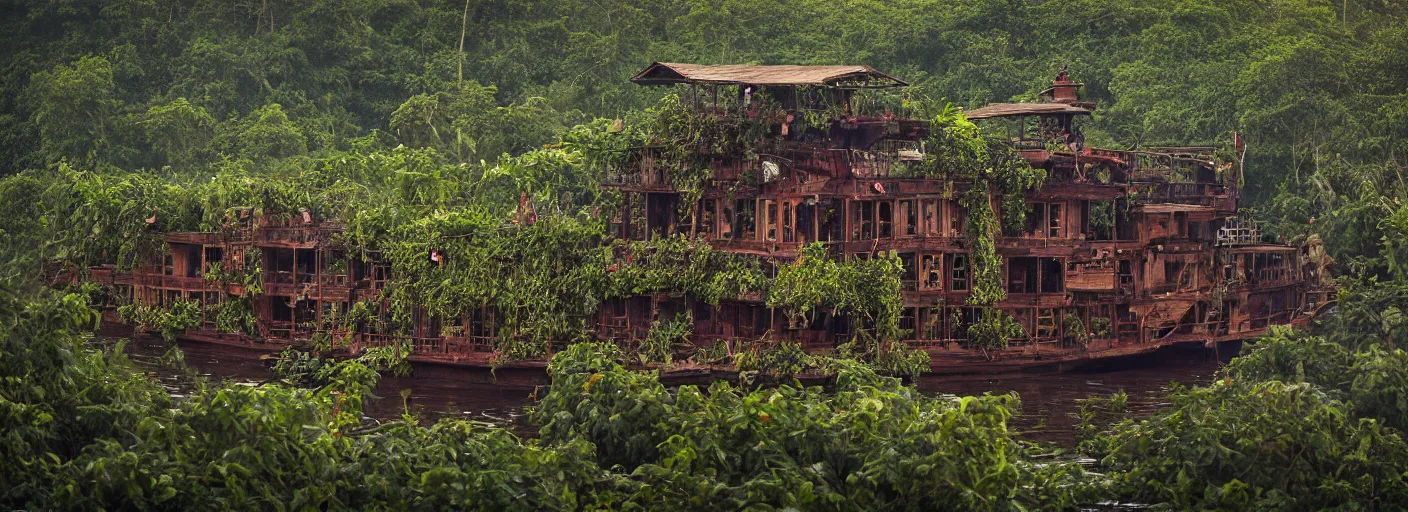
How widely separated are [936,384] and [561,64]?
33305 mm

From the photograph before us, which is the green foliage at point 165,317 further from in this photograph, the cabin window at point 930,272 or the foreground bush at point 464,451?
the foreground bush at point 464,451

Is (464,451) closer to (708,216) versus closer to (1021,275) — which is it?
(708,216)

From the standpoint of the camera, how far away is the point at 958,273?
52.6m

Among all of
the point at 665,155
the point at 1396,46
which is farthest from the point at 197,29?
the point at 1396,46

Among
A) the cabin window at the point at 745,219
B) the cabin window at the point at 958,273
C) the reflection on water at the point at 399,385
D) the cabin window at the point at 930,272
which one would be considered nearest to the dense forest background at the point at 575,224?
the reflection on water at the point at 399,385

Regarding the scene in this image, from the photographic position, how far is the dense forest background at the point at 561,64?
227 ft

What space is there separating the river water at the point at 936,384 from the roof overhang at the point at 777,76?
7.01 m

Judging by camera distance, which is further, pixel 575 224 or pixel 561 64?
pixel 561 64

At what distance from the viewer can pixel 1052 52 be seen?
77188mm

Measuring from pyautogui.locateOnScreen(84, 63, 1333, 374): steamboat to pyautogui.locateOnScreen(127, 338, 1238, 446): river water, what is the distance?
0.45m

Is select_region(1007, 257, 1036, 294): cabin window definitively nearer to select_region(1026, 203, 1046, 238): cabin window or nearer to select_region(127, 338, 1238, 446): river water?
select_region(1026, 203, 1046, 238): cabin window

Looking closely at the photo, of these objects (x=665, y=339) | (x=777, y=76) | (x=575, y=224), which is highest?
(x=777, y=76)

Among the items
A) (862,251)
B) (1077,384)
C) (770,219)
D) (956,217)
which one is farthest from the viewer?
(956,217)

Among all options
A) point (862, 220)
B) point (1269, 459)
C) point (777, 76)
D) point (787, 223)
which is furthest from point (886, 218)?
point (1269, 459)
